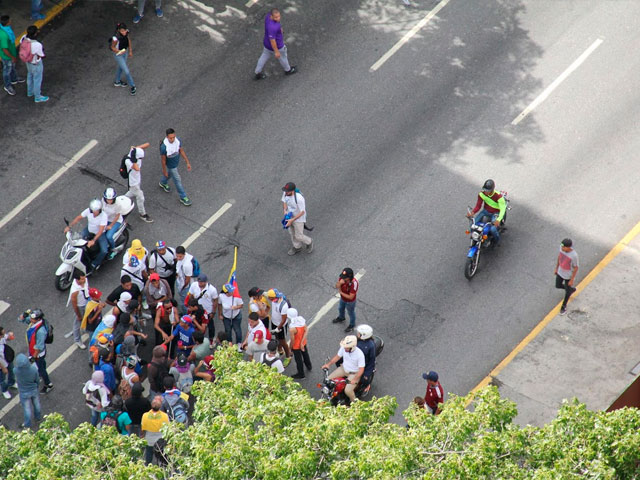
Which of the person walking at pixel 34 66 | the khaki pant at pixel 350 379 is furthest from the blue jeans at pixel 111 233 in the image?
the khaki pant at pixel 350 379

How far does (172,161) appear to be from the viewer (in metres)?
20.3

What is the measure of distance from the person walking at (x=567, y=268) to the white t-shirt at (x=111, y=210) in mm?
7682

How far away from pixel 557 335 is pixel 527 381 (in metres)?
1.14

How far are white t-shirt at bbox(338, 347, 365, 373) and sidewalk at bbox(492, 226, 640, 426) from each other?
2.59m

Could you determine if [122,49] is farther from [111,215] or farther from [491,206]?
[491,206]

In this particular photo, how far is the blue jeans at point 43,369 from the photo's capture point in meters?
17.7

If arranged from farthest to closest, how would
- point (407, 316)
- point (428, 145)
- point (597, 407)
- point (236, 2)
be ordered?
point (236, 2) → point (428, 145) → point (407, 316) → point (597, 407)

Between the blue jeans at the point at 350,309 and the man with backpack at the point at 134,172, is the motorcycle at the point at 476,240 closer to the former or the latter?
the blue jeans at the point at 350,309

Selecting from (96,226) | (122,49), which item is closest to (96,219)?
(96,226)

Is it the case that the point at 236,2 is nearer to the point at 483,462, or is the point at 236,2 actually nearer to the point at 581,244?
the point at 581,244

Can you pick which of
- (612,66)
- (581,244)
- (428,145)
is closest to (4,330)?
(428,145)

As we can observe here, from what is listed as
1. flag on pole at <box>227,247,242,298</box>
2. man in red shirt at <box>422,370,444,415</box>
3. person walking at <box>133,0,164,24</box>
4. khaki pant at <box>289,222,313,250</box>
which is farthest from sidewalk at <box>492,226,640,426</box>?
person walking at <box>133,0,164,24</box>

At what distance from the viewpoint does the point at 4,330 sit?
18781 millimetres

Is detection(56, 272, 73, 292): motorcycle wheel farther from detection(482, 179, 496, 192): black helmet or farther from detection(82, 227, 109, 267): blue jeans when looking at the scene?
detection(482, 179, 496, 192): black helmet
